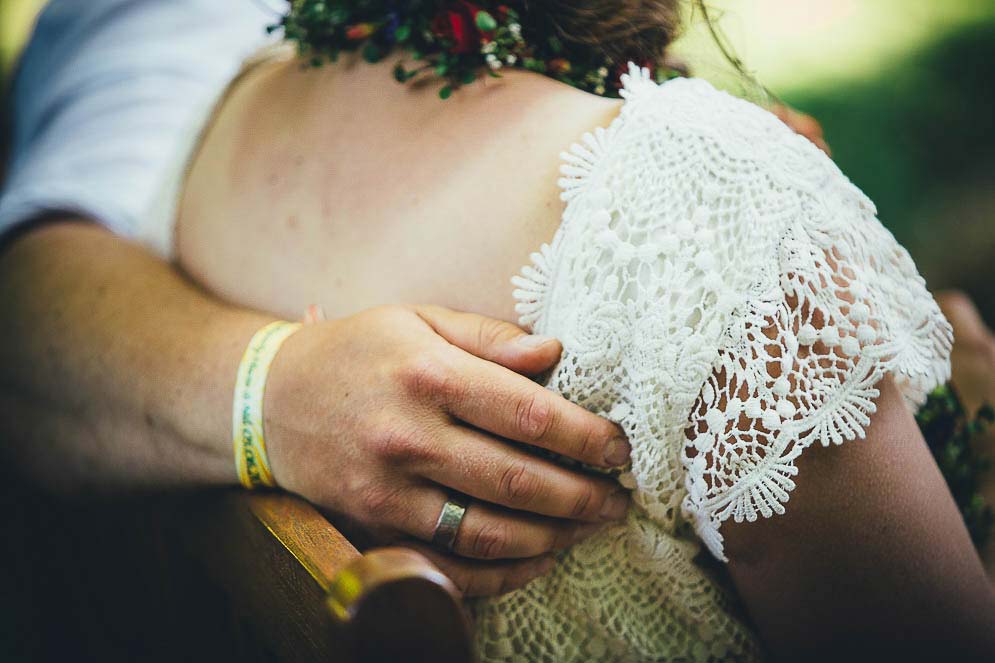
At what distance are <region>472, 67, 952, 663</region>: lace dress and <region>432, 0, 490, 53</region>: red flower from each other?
253mm

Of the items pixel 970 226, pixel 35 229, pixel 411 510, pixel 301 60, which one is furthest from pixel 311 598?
pixel 970 226

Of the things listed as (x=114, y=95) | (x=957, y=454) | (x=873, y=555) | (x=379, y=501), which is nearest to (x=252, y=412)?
(x=379, y=501)

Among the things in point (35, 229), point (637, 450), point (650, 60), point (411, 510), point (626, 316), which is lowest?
point (35, 229)

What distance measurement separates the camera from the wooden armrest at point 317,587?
16.4 inches

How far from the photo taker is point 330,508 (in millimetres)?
858

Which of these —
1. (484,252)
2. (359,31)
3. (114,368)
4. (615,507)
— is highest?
(359,31)

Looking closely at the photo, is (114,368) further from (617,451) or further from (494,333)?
(617,451)

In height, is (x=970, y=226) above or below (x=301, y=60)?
below

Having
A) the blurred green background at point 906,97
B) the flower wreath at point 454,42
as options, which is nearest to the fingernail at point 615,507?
the flower wreath at point 454,42

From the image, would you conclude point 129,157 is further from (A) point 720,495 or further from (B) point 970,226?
(B) point 970,226

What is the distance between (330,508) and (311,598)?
0.75 feet

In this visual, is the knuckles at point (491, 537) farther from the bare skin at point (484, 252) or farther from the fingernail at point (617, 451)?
the bare skin at point (484, 252)

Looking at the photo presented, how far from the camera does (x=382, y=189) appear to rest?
3.02 feet

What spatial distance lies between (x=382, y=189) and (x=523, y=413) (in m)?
0.37
